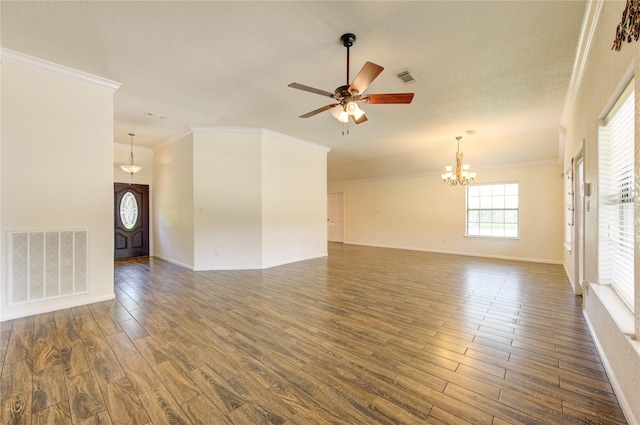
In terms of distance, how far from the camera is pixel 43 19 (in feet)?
8.01

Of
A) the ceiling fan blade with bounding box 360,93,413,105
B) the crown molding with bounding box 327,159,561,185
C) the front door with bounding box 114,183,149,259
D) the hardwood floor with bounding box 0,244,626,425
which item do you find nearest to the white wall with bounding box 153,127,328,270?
the front door with bounding box 114,183,149,259

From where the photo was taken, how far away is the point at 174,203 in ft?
20.3

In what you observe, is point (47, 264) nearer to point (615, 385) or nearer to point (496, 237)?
point (615, 385)

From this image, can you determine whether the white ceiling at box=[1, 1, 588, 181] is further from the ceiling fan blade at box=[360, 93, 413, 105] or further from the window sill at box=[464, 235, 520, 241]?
the window sill at box=[464, 235, 520, 241]

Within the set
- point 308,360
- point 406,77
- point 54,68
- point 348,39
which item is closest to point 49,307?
point 54,68

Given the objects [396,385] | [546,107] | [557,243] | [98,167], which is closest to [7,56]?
[98,167]

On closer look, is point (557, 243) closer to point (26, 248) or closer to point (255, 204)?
point (255, 204)

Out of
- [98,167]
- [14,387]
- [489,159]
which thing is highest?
[489,159]

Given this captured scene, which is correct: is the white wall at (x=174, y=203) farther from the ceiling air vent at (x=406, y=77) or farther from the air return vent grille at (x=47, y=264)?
the ceiling air vent at (x=406, y=77)

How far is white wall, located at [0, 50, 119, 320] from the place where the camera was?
3.02m

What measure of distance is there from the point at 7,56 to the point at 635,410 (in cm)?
620

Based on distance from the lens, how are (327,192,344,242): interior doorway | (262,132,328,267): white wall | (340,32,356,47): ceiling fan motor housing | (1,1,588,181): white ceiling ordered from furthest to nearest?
(327,192,344,242): interior doorway, (262,132,328,267): white wall, (340,32,356,47): ceiling fan motor housing, (1,1,588,181): white ceiling

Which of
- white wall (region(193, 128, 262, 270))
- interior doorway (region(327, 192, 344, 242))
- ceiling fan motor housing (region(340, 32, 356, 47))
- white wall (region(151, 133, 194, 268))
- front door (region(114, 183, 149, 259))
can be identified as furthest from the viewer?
interior doorway (region(327, 192, 344, 242))

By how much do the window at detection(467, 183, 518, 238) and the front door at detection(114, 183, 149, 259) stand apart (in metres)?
9.08
